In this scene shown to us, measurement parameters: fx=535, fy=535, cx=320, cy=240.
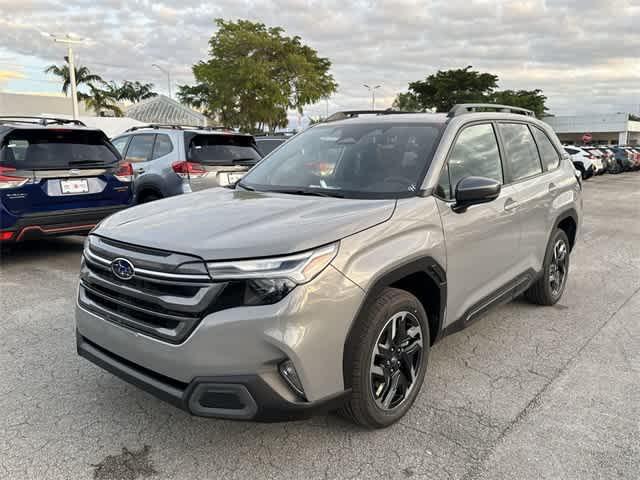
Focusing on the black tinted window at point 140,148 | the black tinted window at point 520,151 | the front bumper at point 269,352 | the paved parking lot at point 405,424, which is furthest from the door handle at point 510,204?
the black tinted window at point 140,148

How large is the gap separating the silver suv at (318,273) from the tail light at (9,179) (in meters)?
3.50

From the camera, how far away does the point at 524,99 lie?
65.9 meters

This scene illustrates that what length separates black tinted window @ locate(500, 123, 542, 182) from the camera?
4242 millimetres

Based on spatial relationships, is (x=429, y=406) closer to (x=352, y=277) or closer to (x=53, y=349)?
(x=352, y=277)

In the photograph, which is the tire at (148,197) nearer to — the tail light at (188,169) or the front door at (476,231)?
the tail light at (188,169)

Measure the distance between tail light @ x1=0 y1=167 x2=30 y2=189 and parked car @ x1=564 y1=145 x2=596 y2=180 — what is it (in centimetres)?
2348

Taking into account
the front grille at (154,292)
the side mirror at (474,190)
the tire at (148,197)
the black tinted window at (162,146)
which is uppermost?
the black tinted window at (162,146)

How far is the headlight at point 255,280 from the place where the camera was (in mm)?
2352

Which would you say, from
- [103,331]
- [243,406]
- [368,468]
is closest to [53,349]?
[103,331]

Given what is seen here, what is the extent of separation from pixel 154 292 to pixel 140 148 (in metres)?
6.59

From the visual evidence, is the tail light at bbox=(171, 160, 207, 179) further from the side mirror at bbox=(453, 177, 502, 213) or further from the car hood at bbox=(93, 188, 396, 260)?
the side mirror at bbox=(453, 177, 502, 213)

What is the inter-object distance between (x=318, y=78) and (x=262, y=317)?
38368mm

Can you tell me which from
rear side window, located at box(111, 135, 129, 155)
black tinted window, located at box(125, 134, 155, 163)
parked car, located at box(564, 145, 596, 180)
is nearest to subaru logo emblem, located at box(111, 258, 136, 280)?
black tinted window, located at box(125, 134, 155, 163)

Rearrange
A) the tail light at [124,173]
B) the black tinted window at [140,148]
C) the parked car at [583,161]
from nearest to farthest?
the tail light at [124,173]
the black tinted window at [140,148]
the parked car at [583,161]
